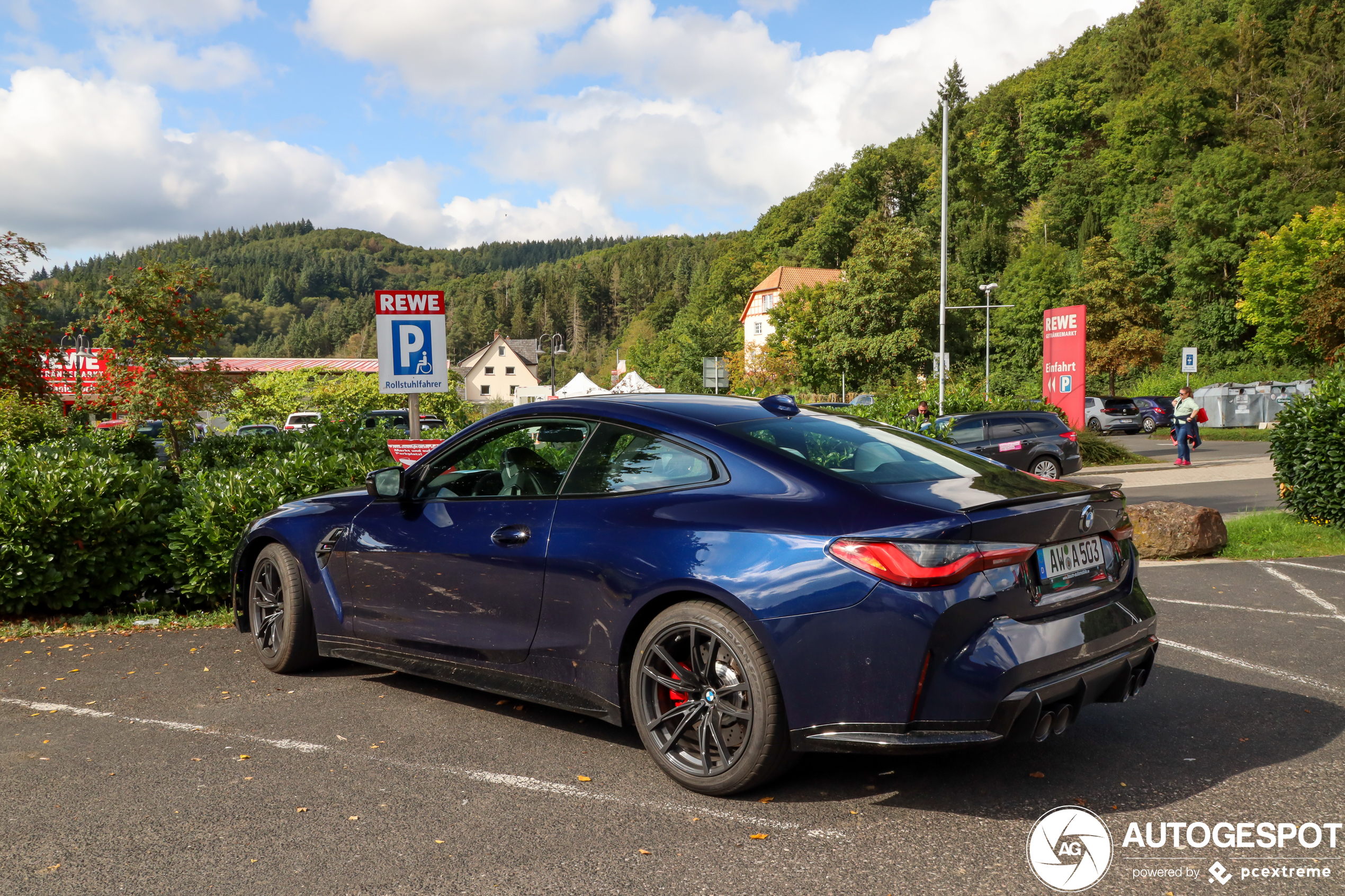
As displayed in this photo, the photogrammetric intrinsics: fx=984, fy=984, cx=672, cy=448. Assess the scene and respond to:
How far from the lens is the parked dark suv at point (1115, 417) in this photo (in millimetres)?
41562

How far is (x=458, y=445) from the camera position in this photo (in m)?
4.86

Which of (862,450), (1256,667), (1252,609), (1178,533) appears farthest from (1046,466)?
(862,450)

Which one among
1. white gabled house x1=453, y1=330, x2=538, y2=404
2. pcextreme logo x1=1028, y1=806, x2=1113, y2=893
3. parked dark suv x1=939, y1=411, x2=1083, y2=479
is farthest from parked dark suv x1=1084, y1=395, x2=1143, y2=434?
white gabled house x1=453, y1=330, x2=538, y2=404

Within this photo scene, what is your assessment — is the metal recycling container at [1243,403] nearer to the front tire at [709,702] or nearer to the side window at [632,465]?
the side window at [632,465]

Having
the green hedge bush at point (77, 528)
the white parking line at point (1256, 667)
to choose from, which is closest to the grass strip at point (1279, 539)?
the white parking line at point (1256, 667)

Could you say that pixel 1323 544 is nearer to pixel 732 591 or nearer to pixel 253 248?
pixel 732 591

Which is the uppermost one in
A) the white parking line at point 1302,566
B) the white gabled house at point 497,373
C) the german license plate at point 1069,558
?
the white gabled house at point 497,373

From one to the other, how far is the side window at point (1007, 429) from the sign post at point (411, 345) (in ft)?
47.4

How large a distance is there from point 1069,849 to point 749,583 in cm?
135

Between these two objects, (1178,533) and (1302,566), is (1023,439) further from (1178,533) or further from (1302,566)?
(1302,566)

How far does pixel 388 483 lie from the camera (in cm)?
493

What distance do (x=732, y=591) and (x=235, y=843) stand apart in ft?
6.24

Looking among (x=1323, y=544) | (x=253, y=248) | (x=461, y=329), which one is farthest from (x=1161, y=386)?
(x=253, y=248)

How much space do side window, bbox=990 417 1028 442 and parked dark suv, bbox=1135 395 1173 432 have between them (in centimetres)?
2447
